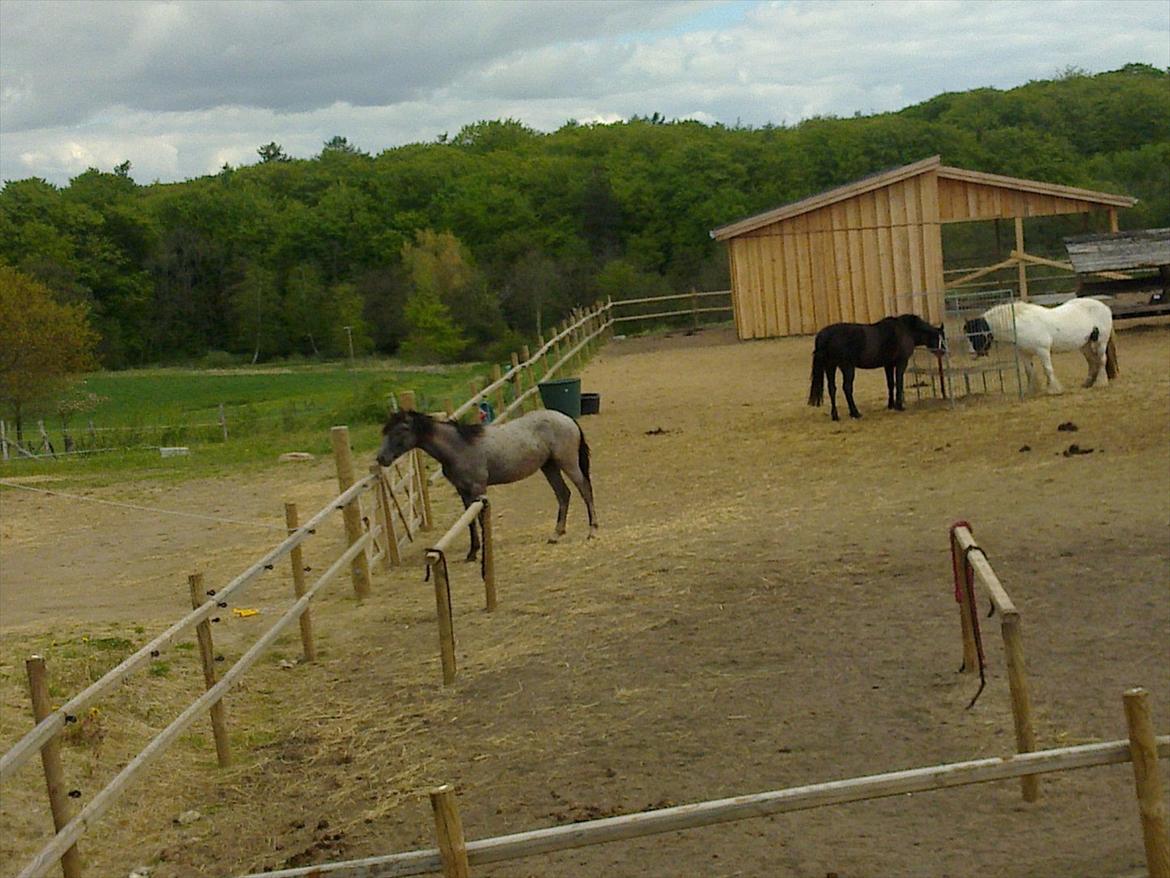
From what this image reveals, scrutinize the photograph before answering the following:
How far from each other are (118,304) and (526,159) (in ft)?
74.0

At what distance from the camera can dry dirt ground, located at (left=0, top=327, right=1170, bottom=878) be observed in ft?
16.8

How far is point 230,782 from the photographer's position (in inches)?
254

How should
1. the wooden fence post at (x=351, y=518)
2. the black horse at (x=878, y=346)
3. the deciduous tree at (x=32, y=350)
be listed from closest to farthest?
the wooden fence post at (x=351, y=518), the black horse at (x=878, y=346), the deciduous tree at (x=32, y=350)

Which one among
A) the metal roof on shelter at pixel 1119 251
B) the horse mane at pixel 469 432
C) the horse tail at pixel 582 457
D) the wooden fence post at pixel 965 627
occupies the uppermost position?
the metal roof on shelter at pixel 1119 251

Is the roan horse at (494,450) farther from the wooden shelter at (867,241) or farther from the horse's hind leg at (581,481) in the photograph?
the wooden shelter at (867,241)

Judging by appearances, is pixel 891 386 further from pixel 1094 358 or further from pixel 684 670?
pixel 684 670

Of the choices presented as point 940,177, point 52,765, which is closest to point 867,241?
point 940,177

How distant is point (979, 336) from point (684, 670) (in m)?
10.2

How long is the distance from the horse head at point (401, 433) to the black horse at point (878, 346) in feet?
20.7

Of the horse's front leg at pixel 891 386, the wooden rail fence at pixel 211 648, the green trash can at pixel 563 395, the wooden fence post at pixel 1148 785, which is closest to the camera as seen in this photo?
the wooden fence post at pixel 1148 785

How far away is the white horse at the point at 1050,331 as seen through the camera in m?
15.7

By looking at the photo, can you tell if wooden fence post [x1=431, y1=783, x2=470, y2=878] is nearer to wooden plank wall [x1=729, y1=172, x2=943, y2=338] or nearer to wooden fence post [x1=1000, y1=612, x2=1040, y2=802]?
wooden fence post [x1=1000, y1=612, x2=1040, y2=802]

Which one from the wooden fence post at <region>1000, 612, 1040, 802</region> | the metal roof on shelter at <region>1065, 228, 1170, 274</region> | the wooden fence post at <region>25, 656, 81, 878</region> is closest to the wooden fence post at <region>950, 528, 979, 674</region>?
the wooden fence post at <region>1000, 612, 1040, 802</region>

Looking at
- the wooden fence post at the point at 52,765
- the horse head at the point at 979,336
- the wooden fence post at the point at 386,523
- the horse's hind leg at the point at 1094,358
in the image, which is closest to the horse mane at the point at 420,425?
the wooden fence post at the point at 386,523
